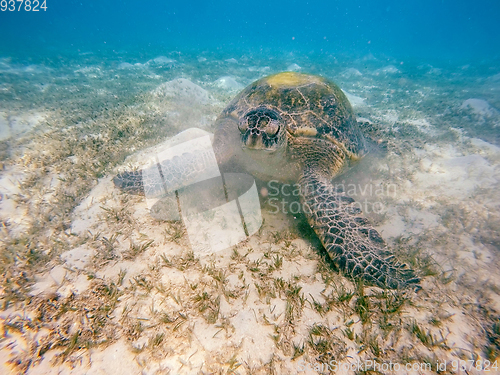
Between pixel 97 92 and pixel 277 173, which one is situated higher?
pixel 97 92

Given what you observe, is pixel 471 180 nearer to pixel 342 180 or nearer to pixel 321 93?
pixel 342 180

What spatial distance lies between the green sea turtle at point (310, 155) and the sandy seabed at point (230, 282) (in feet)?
0.90

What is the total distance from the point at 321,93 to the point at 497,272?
140 inches

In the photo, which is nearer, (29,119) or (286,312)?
(286,312)

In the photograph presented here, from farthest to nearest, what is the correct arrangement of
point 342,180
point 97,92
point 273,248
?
point 97,92
point 342,180
point 273,248

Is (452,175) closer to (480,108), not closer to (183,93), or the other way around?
(480,108)

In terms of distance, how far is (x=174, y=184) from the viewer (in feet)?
11.6

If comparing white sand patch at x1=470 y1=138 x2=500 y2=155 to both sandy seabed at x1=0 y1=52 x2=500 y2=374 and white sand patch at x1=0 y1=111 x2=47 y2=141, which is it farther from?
white sand patch at x1=0 y1=111 x2=47 y2=141

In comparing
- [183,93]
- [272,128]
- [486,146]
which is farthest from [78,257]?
[486,146]

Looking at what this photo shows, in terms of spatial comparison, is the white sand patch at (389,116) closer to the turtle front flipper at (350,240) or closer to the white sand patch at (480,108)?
the white sand patch at (480,108)

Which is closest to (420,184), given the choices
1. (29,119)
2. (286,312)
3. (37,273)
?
(286,312)

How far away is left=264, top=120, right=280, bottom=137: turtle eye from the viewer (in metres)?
2.94

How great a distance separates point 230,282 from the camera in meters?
2.29

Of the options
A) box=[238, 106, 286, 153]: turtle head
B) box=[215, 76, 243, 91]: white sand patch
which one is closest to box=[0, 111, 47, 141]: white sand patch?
box=[238, 106, 286, 153]: turtle head
